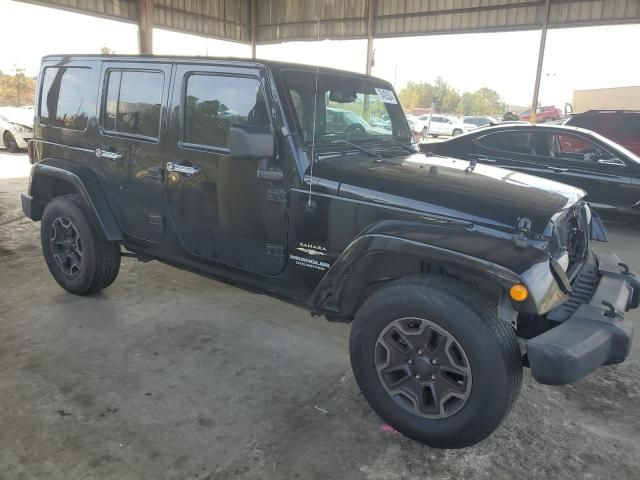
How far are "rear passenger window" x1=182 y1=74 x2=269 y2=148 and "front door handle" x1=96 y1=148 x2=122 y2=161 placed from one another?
0.68 m

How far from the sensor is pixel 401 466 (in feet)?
7.88

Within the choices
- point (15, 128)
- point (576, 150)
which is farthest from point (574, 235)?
point (15, 128)

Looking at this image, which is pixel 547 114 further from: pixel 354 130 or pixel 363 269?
pixel 363 269

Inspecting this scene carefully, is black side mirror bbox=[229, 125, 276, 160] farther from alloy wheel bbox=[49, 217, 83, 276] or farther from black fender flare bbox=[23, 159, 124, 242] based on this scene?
alloy wheel bbox=[49, 217, 83, 276]

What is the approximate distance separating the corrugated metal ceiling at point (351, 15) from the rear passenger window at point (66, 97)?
31.9ft

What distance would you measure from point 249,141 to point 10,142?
14.0 m

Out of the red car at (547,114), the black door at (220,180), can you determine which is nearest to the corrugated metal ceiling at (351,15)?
the black door at (220,180)

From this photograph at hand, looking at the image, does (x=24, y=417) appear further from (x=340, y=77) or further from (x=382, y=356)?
(x=340, y=77)

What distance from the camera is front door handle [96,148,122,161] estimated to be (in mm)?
3712

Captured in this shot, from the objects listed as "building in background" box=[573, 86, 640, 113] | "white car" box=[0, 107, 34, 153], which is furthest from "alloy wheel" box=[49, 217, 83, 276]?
"building in background" box=[573, 86, 640, 113]

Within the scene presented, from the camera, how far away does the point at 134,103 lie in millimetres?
3611

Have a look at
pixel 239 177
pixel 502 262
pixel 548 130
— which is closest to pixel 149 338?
pixel 239 177

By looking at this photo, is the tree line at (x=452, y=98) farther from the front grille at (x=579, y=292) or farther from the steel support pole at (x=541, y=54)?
the front grille at (x=579, y=292)

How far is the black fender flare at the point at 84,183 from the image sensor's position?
3.81m
